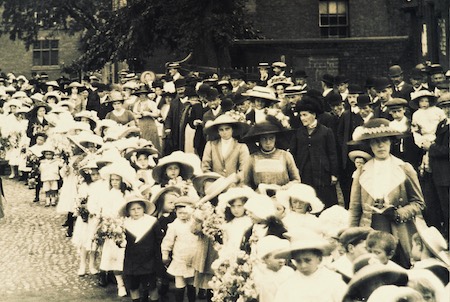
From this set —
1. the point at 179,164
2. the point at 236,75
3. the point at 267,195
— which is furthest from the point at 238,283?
the point at 236,75

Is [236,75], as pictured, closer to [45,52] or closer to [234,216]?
[234,216]

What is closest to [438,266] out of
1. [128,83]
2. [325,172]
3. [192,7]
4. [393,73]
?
[325,172]

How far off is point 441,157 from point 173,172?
366cm

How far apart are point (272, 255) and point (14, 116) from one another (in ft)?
56.7

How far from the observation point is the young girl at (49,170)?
19375mm

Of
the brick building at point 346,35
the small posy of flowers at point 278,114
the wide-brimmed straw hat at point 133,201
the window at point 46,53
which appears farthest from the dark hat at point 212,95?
the window at point 46,53

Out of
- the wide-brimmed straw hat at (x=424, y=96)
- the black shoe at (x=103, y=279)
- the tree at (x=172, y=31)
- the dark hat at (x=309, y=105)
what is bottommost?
the black shoe at (x=103, y=279)

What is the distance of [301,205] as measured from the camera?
378 inches

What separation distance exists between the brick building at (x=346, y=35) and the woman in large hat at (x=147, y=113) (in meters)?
4.99

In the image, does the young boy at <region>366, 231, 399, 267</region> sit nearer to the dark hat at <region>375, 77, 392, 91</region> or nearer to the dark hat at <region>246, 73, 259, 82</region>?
the dark hat at <region>375, 77, 392, 91</region>

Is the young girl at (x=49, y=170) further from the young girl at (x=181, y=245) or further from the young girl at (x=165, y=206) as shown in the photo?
the young girl at (x=181, y=245)

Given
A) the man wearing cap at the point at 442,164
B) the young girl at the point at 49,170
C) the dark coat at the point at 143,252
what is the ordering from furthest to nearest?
the young girl at the point at 49,170
the man wearing cap at the point at 442,164
the dark coat at the point at 143,252

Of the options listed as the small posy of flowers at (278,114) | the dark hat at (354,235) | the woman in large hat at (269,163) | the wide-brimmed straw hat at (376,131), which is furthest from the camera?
the small posy of flowers at (278,114)

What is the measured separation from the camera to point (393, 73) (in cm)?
1720
